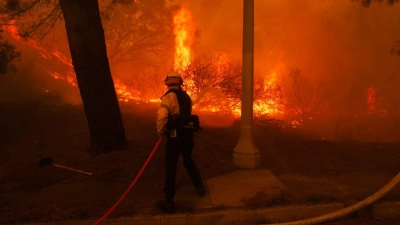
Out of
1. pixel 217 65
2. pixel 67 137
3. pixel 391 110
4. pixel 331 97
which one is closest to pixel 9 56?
pixel 67 137

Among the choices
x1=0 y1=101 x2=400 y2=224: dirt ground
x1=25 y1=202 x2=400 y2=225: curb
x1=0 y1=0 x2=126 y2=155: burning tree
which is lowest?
x1=25 y1=202 x2=400 y2=225: curb

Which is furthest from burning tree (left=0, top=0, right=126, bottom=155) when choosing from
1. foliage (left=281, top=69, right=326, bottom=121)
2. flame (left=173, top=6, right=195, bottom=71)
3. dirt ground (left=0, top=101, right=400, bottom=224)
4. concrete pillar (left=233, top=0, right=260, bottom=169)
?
foliage (left=281, top=69, right=326, bottom=121)

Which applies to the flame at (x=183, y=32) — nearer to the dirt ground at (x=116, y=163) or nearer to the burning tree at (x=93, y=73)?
the dirt ground at (x=116, y=163)

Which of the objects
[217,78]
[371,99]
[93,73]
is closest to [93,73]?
[93,73]

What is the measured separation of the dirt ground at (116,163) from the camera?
452 centimetres

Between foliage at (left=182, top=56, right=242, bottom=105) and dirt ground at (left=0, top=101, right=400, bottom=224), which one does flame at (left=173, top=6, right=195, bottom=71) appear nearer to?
foliage at (left=182, top=56, right=242, bottom=105)

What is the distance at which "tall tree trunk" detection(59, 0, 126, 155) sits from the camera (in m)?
6.03

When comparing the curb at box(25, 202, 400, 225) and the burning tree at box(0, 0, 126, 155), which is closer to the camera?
the curb at box(25, 202, 400, 225)

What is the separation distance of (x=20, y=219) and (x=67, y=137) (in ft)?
12.8

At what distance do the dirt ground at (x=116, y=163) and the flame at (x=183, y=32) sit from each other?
15.6 ft

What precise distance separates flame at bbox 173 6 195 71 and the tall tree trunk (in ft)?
21.1

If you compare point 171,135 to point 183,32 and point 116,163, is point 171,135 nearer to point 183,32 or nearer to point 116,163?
point 116,163

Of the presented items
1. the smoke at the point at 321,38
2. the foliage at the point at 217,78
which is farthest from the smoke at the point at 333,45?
the foliage at the point at 217,78

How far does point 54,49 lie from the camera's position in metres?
15.4
